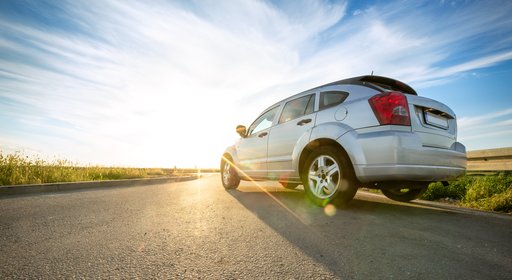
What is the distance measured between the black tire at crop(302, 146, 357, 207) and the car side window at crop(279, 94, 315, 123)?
88cm

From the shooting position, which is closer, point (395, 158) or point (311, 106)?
point (395, 158)

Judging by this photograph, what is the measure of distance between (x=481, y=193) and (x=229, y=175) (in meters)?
5.30

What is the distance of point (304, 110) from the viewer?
487cm

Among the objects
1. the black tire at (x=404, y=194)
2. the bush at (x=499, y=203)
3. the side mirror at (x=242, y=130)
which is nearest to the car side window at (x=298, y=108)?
the side mirror at (x=242, y=130)

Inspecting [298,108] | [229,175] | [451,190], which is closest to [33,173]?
[229,175]

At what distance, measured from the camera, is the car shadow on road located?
1849 mm

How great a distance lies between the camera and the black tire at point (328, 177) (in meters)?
3.76

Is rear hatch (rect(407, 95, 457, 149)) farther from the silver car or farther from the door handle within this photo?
the door handle

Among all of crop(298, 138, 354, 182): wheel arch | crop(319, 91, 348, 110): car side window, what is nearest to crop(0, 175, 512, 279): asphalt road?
crop(298, 138, 354, 182): wheel arch

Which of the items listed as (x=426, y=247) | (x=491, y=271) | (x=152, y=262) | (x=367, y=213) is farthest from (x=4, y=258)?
(x=367, y=213)

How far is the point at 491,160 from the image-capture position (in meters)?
6.17

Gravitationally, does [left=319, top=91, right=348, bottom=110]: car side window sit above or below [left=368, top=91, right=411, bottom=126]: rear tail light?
above

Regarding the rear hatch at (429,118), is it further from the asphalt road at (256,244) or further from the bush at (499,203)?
the bush at (499,203)

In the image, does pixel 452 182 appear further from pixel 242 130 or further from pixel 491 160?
pixel 242 130
